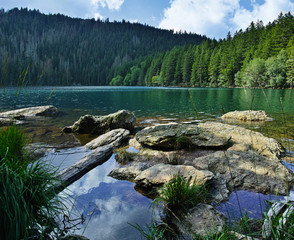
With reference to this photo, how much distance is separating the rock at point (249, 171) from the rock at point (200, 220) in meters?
0.82

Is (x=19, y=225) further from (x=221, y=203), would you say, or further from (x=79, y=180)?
(x=221, y=203)

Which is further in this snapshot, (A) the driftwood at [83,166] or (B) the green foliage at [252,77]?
(A) the driftwood at [83,166]

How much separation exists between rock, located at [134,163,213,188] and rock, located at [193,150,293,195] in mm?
502

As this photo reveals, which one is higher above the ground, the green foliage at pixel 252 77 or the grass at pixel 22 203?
the green foliage at pixel 252 77

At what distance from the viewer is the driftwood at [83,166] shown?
144 inches

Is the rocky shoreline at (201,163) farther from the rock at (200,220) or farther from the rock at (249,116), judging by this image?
the rock at (249,116)

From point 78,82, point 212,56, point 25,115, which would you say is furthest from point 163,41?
point 25,115

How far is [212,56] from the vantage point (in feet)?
241

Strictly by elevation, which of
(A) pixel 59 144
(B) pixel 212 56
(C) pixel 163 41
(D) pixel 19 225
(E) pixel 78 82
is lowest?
(A) pixel 59 144

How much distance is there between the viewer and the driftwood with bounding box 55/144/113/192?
365cm

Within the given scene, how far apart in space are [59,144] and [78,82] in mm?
144573

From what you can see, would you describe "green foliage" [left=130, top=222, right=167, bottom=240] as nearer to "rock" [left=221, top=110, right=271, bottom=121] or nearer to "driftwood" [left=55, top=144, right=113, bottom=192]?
"driftwood" [left=55, top=144, right=113, bottom=192]

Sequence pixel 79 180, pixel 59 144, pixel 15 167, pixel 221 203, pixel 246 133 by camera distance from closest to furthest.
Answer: pixel 15 167
pixel 221 203
pixel 79 180
pixel 246 133
pixel 59 144

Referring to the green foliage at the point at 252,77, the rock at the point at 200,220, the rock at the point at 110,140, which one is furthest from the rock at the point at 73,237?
the rock at the point at 110,140
